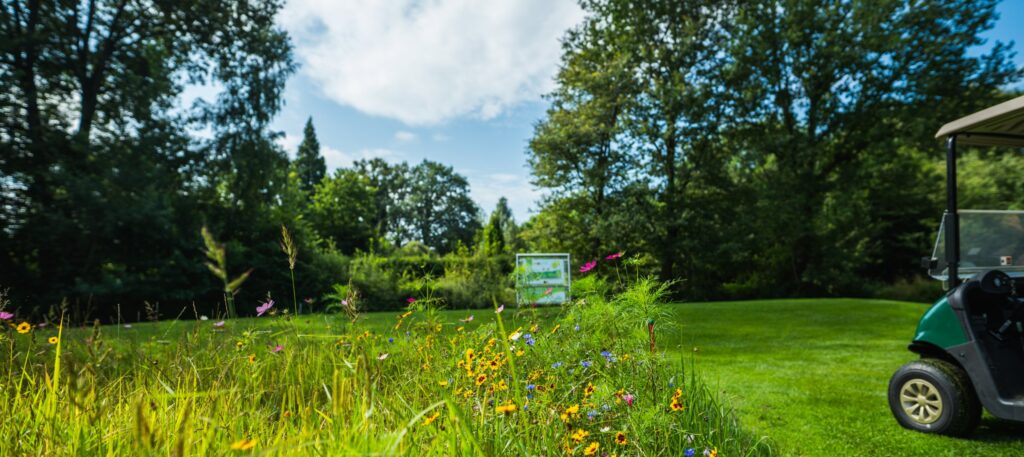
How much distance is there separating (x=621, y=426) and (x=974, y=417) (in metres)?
3.04

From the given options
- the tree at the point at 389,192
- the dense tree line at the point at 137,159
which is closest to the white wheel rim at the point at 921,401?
the dense tree line at the point at 137,159

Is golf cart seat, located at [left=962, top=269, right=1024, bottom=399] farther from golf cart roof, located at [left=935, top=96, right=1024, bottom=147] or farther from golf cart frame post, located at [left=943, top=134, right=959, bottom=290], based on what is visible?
golf cart roof, located at [left=935, top=96, right=1024, bottom=147]

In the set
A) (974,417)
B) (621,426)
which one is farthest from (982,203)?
(621,426)

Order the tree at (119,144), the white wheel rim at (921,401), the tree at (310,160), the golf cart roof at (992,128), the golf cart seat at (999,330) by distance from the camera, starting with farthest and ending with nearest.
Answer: the tree at (310,160), the tree at (119,144), the white wheel rim at (921,401), the golf cart roof at (992,128), the golf cart seat at (999,330)

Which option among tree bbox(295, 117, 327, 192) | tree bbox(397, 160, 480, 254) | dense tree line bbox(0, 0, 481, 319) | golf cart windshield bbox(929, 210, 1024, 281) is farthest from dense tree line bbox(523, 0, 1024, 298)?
tree bbox(397, 160, 480, 254)

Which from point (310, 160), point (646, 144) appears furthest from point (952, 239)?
point (310, 160)

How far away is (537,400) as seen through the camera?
7.29 feet

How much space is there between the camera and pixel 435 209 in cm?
5172

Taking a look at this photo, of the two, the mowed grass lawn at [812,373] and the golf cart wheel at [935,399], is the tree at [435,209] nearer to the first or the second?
the mowed grass lawn at [812,373]

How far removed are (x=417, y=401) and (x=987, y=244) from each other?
4235mm

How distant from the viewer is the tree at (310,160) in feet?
138

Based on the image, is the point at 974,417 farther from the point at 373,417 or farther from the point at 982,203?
the point at 982,203

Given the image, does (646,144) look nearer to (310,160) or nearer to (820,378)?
(820,378)

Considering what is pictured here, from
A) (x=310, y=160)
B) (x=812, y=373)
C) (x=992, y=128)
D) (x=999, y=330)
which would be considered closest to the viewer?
(x=999, y=330)
